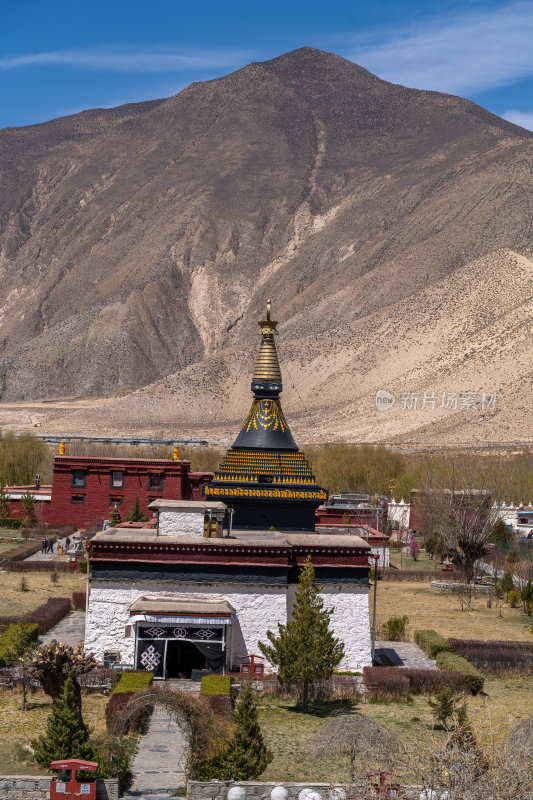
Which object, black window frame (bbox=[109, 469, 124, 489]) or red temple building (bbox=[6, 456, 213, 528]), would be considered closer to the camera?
red temple building (bbox=[6, 456, 213, 528])

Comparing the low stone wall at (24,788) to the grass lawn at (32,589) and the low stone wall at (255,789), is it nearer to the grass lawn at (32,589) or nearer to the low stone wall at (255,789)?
the low stone wall at (255,789)

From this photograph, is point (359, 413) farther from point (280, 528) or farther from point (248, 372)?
point (280, 528)

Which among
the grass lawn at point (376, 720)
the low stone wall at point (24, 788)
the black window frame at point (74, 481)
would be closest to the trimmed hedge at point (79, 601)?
the grass lawn at point (376, 720)

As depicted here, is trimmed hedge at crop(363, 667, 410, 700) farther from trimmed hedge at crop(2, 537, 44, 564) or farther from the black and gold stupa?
trimmed hedge at crop(2, 537, 44, 564)

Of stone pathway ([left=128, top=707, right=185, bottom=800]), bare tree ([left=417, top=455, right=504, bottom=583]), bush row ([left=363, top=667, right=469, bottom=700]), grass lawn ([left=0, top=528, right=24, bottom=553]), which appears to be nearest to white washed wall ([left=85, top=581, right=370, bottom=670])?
bush row ([left=363, top=667, right=469, bottom=700])

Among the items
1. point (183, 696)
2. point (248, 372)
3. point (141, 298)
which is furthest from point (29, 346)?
point (183, 696)

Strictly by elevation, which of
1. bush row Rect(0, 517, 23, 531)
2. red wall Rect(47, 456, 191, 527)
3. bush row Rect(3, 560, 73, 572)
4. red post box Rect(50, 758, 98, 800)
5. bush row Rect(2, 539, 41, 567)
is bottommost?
red post box Rect(50, 758, 98, 800)
